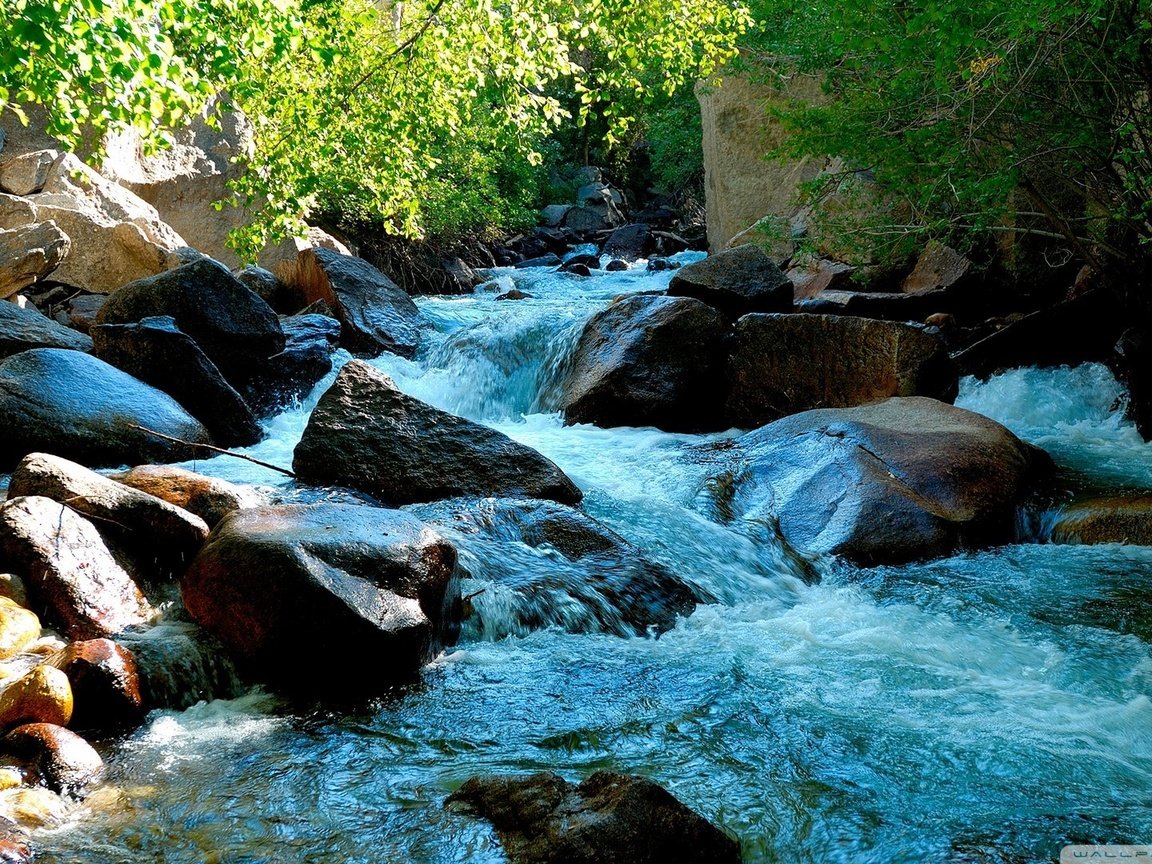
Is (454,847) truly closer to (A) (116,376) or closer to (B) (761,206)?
(A) (116,376)

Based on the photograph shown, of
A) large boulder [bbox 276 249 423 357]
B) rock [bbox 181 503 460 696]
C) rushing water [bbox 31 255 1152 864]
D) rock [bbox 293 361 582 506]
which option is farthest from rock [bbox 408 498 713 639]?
large boulder [bbox 276 249 423 357]

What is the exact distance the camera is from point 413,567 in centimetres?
463

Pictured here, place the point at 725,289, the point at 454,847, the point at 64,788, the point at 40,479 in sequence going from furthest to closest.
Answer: the point at 725,289 → the point at 40,479 → the point at 64,788 → the point at 454,847

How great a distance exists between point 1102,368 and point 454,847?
9.38m

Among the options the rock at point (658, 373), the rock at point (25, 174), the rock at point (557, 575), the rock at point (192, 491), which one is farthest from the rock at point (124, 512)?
the rock at point (25, 174)

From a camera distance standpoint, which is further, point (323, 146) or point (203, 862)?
point (323, 146)

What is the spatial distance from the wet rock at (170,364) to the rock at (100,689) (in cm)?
448

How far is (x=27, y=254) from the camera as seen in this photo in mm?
9953

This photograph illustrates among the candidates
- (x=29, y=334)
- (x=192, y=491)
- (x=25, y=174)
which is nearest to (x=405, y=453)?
(x=192, y=491)

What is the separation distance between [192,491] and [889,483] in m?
4.67

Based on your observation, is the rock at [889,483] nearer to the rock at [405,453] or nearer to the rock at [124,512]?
the rock at [405,453]

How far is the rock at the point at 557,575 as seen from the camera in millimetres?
5191

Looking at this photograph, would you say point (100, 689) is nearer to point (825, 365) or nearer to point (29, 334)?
point (29, 334)

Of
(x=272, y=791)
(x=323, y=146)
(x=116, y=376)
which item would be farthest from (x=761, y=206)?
(x=272, y=791)
